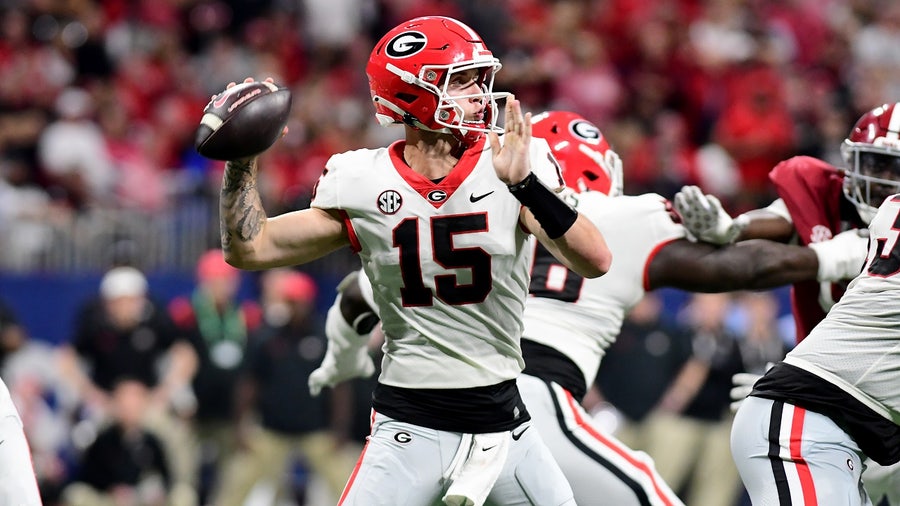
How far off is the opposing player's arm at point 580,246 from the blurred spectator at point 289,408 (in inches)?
253

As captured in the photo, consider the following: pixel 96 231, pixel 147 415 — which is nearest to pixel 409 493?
pixel 147 415

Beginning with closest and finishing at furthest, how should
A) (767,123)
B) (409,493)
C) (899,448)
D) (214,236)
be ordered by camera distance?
(409,493)
(899,448)
(214,236)
(767,123)

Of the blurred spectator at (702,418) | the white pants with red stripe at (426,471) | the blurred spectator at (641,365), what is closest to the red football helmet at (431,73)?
the white pants with red stripe at (426,471)

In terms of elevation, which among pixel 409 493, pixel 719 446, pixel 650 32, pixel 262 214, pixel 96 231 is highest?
pixel 262 214

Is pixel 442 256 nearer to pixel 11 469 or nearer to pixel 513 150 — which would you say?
pixel 513 150

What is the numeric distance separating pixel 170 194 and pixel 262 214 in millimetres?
7022

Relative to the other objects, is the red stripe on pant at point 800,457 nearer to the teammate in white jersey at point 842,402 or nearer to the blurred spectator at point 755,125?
the teammate in white jersey at point 842,402

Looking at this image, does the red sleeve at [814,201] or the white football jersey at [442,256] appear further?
the red sleeve at [814,201]

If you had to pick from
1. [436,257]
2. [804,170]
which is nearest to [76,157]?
[804,170]

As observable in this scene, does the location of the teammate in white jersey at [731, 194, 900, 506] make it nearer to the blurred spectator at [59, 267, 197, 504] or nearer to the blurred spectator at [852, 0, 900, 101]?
the blurred spectator at [59, 267, 197, 504]

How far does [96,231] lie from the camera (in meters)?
10.5

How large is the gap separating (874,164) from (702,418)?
5628 millimetres

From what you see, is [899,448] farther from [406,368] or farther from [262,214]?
[262,214]

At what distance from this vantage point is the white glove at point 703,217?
5.19m
